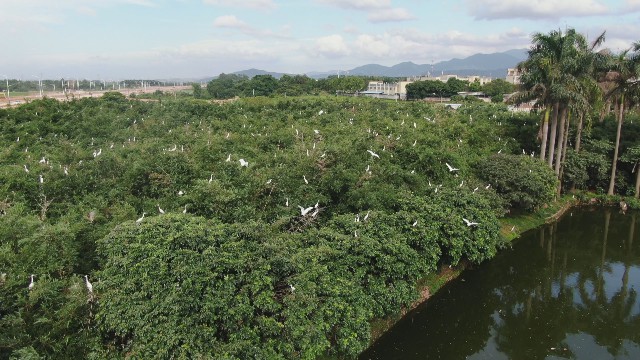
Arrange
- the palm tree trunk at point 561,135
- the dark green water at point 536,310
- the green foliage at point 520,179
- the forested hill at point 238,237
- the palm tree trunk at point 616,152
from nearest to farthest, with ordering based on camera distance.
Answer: the forested hill at point 238,237
the dark green water at point 536,310
the green foliage at point 520,179
the palm tree trunk at point 561,135
the palm tree trunk at point 616,152

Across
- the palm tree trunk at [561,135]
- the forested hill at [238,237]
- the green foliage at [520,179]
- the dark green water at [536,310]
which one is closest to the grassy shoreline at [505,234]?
the dark green water at [536,310]

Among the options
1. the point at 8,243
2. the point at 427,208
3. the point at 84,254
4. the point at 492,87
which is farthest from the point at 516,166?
the point at 492,87

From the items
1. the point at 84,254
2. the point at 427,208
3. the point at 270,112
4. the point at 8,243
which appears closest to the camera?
the point at 8,243

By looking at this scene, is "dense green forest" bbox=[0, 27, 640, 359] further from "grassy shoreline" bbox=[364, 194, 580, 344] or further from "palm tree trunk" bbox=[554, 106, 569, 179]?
"palm tree trunk" bbox=[554, 106, 569, 179]

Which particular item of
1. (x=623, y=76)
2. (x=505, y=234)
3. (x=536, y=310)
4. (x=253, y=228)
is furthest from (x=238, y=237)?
(x=623, y=76)

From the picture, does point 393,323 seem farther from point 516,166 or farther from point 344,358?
point 516,166

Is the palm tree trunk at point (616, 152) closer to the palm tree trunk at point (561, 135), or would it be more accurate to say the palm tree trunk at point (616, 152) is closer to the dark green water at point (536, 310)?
the palm tree trunk at point (561, 135)

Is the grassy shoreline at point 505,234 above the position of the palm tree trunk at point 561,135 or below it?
→ below
